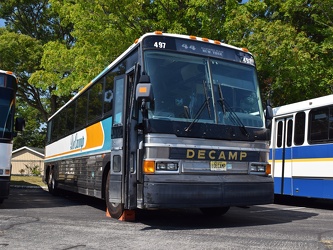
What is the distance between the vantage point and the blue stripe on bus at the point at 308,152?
1143cm

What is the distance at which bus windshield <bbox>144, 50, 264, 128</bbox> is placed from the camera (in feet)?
25.0

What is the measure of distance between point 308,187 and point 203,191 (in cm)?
566

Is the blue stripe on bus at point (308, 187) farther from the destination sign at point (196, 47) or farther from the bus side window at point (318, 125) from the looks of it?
the destination sign at point (196, 47)

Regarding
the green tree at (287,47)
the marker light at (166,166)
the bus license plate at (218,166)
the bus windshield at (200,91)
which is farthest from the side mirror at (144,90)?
the green tree at (287,47)

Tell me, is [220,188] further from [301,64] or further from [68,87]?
[68,87]

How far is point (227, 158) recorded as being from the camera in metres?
7.86

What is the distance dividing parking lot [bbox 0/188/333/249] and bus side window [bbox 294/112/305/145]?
270 centimetres

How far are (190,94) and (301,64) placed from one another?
35.1 feet

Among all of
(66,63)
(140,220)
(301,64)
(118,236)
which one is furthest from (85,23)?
(118,236)

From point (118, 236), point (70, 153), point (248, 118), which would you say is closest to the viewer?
point (118, 236)

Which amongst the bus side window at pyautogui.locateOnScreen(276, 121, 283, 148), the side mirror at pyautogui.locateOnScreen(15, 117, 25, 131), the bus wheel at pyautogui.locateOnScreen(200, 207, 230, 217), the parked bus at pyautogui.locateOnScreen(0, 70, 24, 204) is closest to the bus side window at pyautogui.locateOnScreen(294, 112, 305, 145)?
the bus side window at pyautogui.locateOnScreen(276, 121, 283, 148)

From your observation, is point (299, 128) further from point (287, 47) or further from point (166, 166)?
point (166, 166)

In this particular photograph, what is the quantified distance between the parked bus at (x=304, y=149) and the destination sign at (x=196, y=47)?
159 inches

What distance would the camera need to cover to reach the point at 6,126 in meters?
10.6
